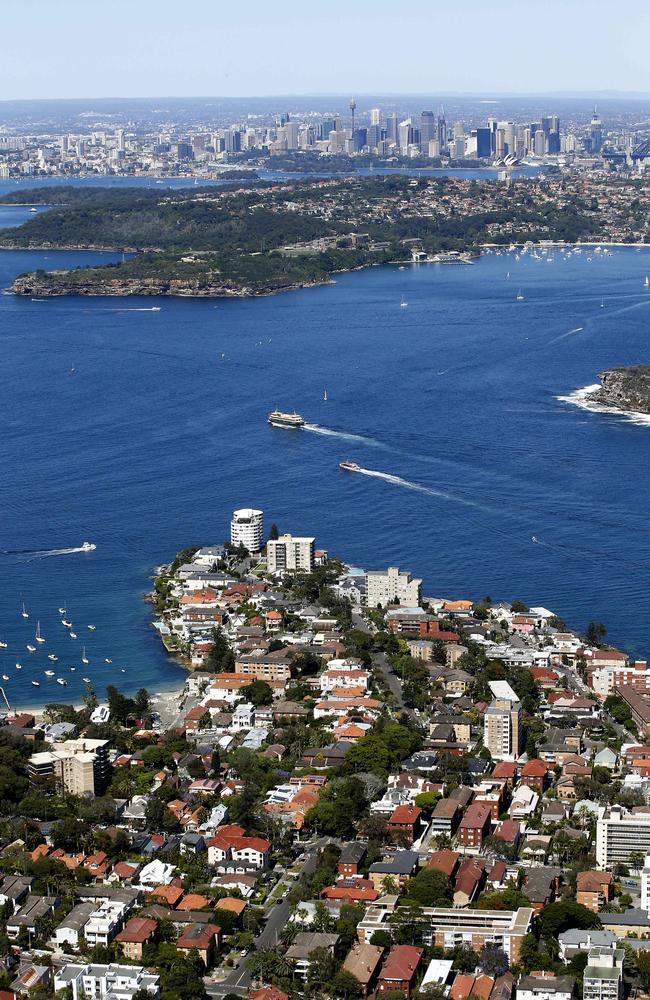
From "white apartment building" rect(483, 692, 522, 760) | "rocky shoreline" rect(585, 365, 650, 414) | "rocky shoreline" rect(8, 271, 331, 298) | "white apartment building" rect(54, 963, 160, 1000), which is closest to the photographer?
"white apartment building" rect(54, 963, 160, 1000)

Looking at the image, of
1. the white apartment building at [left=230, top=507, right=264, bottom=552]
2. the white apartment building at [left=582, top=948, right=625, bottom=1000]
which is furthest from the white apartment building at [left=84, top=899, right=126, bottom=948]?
the white apartment building at [left=230, top=507, right=264, bottom=552]

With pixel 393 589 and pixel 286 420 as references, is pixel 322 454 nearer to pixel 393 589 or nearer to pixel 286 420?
pixel 286 420

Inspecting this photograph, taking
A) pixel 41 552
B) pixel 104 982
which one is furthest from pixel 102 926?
pixel 41 552

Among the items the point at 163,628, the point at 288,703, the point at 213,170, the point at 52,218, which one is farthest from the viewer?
the point at 213,170

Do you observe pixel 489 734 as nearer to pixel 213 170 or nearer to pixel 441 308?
pixel 441 308

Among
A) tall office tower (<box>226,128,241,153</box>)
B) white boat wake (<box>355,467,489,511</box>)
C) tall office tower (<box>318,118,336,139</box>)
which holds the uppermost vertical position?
tall office tower (<box>318,118,336,139</box>)

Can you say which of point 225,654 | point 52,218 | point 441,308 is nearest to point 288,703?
point 225,654

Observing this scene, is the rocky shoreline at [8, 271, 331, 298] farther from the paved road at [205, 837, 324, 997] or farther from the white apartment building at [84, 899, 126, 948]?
the white apartment building at [84, 899, 126, 948]
